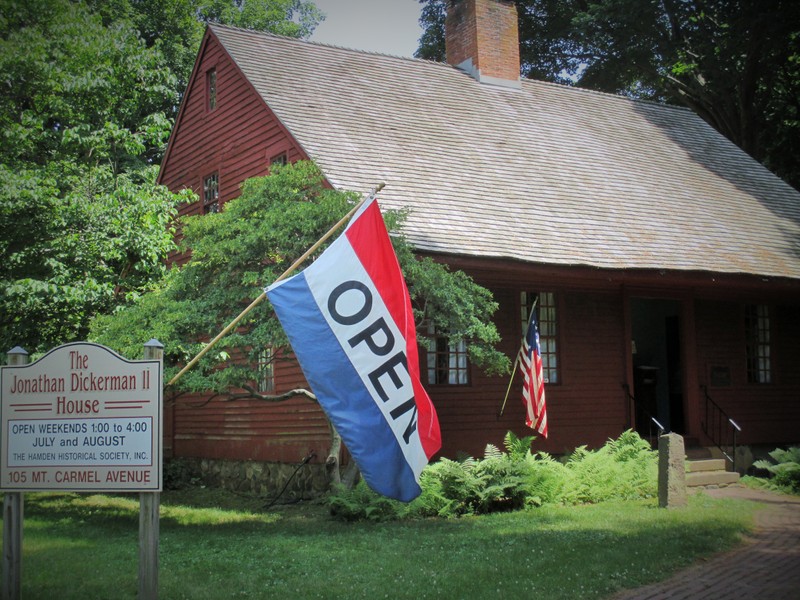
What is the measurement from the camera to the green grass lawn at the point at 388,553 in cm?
760

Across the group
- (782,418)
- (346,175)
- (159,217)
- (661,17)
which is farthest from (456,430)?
(661,17)

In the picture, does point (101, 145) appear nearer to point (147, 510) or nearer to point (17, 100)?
point (17, 100)

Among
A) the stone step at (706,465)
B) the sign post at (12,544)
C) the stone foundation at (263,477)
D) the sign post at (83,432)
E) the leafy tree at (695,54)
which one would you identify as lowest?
the stone foundation at (263,477)

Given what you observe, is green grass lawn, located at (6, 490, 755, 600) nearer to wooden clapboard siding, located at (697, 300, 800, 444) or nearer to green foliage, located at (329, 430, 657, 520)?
green foliage, located at (329, 430, 657, 520)

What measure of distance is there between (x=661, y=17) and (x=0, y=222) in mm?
23548

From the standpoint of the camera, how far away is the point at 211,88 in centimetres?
1919

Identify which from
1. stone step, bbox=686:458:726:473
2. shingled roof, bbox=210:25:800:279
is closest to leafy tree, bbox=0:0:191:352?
shingled roof, bbox=210:25:800:279

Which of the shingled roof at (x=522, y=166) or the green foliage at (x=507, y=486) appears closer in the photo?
the green foliage at (x=507, y=486)

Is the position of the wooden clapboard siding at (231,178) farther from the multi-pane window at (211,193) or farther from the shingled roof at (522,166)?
the shingled roof at (522,166)

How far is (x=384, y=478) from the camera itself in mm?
6109

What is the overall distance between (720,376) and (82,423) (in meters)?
13.9

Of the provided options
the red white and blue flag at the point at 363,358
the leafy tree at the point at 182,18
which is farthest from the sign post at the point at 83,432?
the leafy tree at the point at 182,18

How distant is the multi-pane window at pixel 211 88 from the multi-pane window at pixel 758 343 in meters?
11.5

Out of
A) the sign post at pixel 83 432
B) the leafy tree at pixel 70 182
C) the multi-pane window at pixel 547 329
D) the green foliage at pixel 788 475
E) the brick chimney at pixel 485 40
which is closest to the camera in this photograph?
the sign post at pixel 83 432
